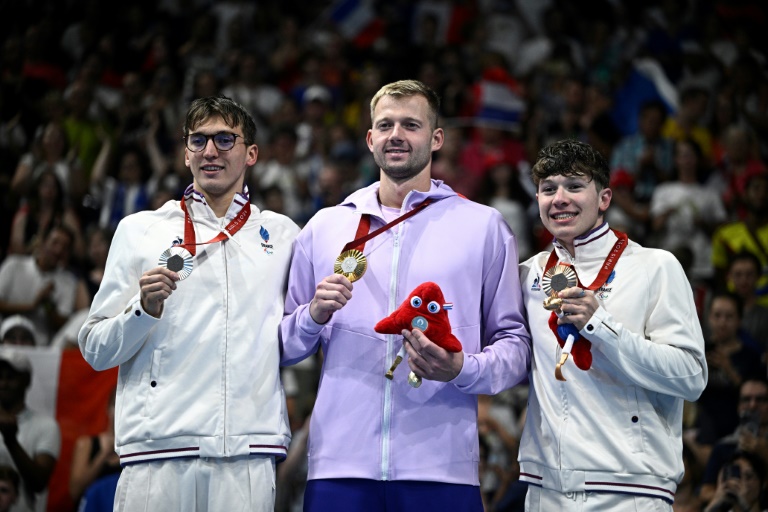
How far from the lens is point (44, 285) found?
8.97 metres

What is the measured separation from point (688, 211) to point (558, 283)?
562cm

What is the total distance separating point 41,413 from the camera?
7.43 metres

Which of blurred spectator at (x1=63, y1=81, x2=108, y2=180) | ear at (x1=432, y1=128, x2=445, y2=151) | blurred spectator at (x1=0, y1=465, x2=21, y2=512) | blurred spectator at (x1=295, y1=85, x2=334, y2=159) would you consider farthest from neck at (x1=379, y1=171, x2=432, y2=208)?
blurred spectator at (x1=63, y1=81, x2=108, y2=180)

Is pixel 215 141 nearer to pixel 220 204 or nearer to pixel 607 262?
pixel 220 204

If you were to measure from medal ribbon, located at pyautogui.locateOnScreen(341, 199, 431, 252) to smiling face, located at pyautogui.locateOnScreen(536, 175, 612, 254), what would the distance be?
1.98ft

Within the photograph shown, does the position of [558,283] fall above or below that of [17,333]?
below

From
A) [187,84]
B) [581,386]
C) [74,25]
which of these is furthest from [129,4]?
[581,386]

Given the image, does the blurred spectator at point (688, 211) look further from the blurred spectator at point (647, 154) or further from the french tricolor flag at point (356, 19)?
the french tricolor flag at point (356, 19)

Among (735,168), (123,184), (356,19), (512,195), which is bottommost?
(512,195)

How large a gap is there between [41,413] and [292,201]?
3.72 metres

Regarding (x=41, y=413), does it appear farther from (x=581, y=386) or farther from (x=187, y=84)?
(x=187, y=84)

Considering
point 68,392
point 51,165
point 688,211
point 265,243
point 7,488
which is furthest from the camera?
point 51,165

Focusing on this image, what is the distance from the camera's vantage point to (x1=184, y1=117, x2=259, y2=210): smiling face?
15.6 ft

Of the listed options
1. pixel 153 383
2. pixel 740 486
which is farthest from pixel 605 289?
pixel 740 486
